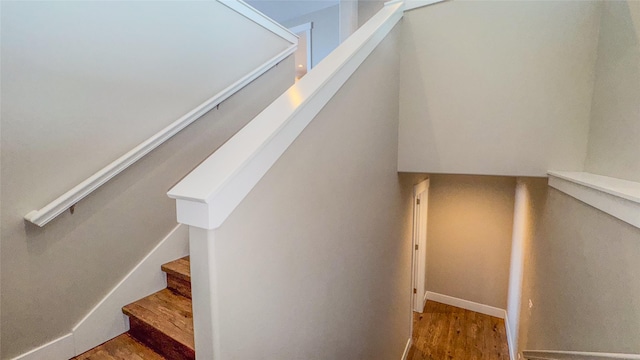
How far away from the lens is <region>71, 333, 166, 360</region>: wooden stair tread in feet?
4.50

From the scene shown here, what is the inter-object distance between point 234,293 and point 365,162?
1097mm

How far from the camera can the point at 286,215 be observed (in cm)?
104

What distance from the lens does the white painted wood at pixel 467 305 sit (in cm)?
431

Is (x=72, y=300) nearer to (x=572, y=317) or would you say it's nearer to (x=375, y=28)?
(x=375, y=28)

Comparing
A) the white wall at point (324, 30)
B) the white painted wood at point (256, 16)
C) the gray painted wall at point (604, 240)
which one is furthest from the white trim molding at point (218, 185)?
the white wall at point (324, 30)

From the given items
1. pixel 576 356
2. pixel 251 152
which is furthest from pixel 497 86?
pixel 251 152

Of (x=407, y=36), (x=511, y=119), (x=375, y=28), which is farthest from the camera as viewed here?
(x=407, y=36)

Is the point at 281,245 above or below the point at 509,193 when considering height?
above

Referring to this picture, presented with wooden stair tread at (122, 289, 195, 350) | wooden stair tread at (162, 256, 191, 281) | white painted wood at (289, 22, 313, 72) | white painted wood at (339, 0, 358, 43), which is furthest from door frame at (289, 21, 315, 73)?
wooden stair tread at (122, 289, 195, 350)

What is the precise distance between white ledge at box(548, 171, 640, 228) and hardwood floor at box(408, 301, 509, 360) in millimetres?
2975

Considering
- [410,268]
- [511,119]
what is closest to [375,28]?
[511,119]

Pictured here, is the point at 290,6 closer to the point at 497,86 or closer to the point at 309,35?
the point at 309,35

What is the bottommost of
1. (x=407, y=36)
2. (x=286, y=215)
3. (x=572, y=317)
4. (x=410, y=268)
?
(x=410, y=268)

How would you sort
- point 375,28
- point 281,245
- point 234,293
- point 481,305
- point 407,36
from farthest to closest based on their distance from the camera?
point 481,305
point 407,36
point 375,28
point 281,245
point 234,293
